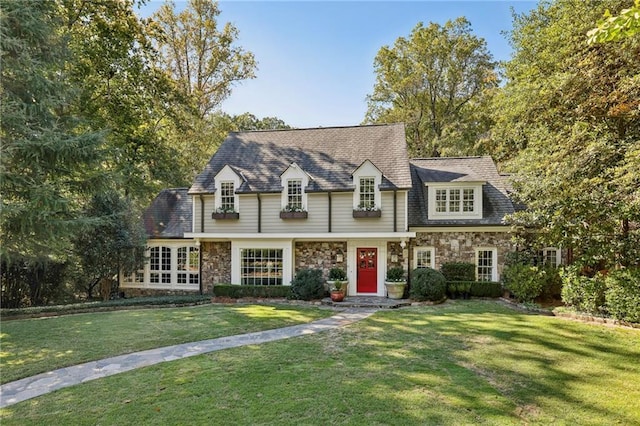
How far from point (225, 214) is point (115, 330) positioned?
6984 millimetres

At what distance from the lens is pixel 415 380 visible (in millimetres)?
5836

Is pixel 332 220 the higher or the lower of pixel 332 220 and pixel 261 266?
the higher

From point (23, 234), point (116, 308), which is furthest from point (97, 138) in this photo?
point (116, 308)

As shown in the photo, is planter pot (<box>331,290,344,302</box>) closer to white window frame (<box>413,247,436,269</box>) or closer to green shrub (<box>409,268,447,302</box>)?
green shrub (<box>409,268,447,302</box>)

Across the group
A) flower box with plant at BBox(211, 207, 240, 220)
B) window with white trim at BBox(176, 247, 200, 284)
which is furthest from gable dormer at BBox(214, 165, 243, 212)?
window with white trim at BBox(176, 247, 200, 284)

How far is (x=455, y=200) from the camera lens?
1528 centimetres

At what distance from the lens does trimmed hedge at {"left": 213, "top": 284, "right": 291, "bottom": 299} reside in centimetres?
1465

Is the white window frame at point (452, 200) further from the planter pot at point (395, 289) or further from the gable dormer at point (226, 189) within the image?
the gable dormer at point (226, 189)

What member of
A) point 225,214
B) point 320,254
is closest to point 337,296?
point 320,254

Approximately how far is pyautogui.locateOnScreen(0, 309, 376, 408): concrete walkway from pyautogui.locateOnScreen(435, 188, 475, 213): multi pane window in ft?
25.4

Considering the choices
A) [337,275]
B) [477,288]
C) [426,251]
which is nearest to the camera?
[477,288]

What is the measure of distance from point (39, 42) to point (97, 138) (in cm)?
330

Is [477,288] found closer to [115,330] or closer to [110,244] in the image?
[115,330]

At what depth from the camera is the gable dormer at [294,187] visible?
15.2 m
